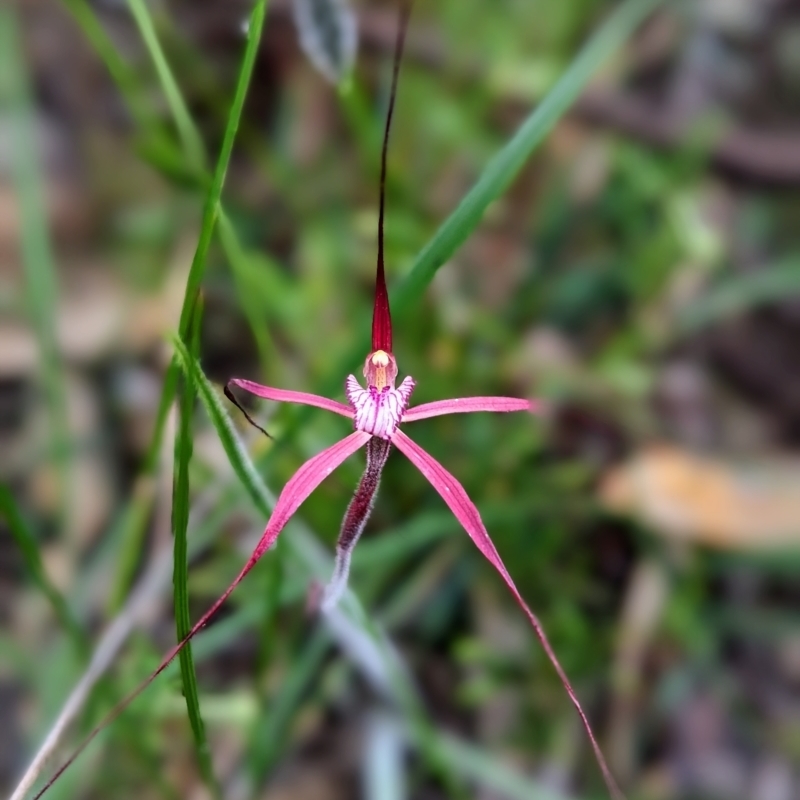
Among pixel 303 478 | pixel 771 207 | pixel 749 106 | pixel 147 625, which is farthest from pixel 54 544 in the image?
pixel 749 106

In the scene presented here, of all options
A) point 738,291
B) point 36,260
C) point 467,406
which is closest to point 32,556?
point 467,406

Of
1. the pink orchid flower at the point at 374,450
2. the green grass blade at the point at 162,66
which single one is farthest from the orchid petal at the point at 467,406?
the green grass blade at the point at 162,66

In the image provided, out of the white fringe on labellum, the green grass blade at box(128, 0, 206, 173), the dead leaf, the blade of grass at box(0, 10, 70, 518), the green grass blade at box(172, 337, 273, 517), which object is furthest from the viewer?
the dead leaf

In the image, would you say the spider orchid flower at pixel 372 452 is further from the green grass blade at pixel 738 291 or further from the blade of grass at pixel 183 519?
the green grass blade at pixel 738 291

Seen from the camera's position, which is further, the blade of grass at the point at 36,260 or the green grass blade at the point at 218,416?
the blade of grass at the point at 36,260

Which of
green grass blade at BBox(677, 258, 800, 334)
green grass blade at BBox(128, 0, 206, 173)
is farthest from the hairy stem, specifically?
green grass blade at BBox(677, 258, 800, 334)

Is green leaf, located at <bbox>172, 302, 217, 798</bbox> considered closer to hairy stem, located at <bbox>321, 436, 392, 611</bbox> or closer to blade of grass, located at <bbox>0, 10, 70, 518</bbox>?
hairy stem, located at <bbox>321, 436, 392, 611</bbox>
